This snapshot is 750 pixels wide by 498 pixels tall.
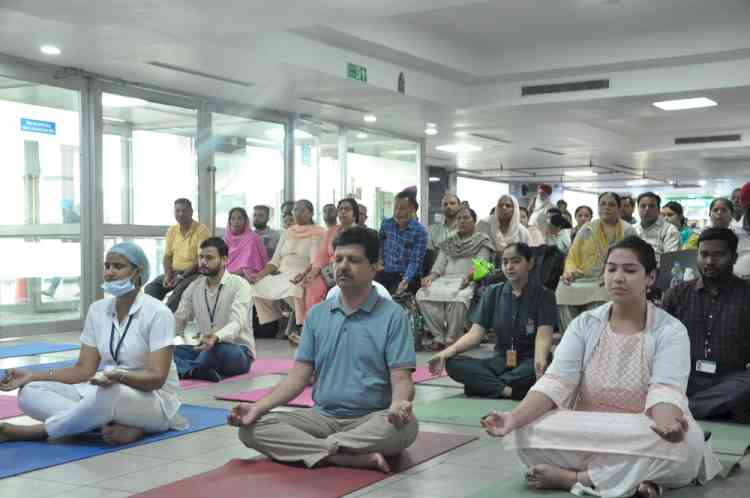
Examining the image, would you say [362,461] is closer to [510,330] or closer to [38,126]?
[510,330]

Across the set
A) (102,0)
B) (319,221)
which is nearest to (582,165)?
(319,221)

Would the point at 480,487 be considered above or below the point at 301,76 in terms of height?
below

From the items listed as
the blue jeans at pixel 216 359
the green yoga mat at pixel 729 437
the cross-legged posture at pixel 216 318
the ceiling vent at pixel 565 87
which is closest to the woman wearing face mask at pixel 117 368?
the cross-legged posture at pixel 216 318

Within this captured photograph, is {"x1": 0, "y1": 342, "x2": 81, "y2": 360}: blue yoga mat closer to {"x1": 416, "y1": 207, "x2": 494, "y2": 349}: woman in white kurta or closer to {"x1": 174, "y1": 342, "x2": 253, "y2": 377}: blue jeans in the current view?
{"x1": 174, "y1": 342, "x2": 253, "y2": 377}: blue jeans

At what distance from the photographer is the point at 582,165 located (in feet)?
63.7

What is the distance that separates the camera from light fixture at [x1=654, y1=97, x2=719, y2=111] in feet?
34.0

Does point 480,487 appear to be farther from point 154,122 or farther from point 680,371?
point 154,122

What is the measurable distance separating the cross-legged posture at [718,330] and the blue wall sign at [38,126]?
6.46 metres

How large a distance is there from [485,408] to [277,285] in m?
3.99

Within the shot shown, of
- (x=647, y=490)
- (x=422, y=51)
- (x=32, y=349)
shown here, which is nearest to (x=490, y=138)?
(x=422, y=51)

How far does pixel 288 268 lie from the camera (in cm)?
859

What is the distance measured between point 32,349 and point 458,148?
10.0 meters

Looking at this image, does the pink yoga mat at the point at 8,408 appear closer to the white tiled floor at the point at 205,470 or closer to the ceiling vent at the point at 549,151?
the white tiled floor at the point at 205,470

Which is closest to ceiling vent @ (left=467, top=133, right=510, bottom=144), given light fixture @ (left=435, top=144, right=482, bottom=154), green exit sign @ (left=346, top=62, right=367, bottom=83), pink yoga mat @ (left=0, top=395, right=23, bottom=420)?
light fixture @ (left=435, top=144, right=482, bottom=154)
